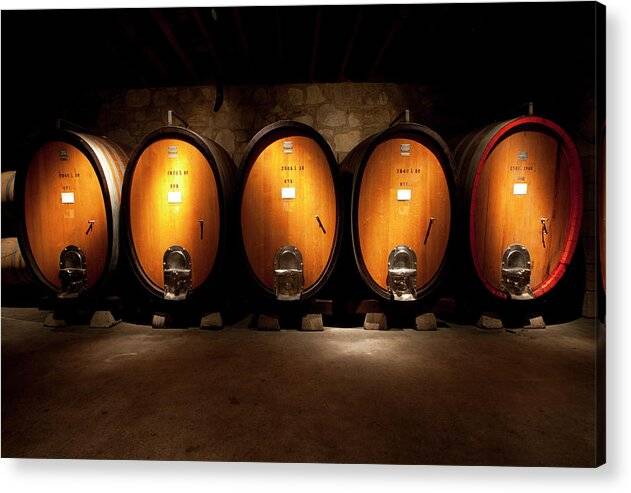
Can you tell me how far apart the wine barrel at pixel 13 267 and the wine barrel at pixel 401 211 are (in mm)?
3571

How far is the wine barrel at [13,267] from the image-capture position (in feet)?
11.2

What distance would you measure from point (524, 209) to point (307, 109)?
8.39 ft

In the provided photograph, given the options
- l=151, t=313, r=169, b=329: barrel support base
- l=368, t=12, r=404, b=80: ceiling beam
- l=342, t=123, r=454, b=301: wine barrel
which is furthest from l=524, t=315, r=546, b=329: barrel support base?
l=151, t=313, r=169, b=329: barrel support base

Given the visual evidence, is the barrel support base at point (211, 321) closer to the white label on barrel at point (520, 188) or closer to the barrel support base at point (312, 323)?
the barrel support base at point (312, 323)

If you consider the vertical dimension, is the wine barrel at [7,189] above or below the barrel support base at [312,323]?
above

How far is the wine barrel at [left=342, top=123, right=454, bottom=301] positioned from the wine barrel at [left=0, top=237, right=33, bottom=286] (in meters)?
3.57

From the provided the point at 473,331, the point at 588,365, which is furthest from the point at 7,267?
the point at 588,365

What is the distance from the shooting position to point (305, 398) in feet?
5.96

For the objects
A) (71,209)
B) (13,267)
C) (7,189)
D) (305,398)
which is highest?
(7,189)

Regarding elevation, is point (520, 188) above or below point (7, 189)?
below

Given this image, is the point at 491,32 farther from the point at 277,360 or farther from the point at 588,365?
the point at 277,360

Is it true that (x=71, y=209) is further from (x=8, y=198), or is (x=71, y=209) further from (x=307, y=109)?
(x=307, y=109)

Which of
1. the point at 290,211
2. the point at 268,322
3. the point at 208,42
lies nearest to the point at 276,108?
the point at 208,42

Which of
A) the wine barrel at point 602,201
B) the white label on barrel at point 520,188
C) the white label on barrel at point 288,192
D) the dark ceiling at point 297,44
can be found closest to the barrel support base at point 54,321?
the dark ceiling at point 297,44
